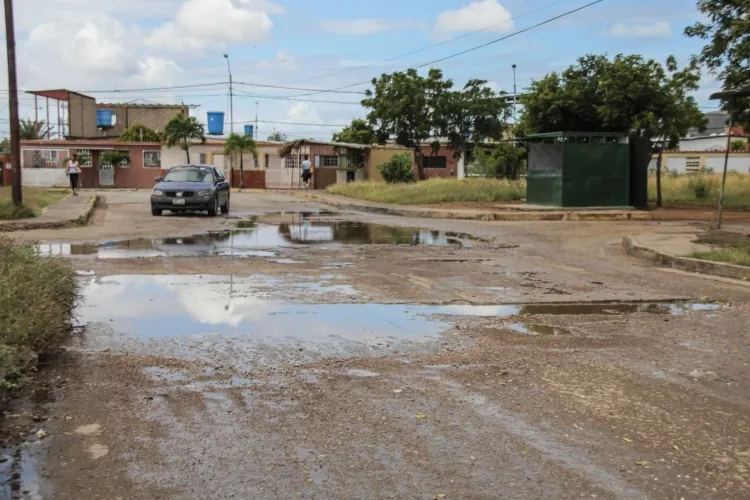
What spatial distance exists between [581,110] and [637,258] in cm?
1434

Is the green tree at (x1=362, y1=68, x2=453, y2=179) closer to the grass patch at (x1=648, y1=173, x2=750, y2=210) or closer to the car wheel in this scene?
the grass patch at (x1=648, y1=173, x2=750, y2=210)

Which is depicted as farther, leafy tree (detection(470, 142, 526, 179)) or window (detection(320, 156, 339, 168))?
window (detection(320, 156, 339, 168))

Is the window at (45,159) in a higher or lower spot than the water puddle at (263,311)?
higher

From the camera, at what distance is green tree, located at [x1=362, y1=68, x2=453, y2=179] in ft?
142

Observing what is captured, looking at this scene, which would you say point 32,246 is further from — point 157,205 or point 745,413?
point 157,205

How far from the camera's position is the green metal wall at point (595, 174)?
25.4 meters

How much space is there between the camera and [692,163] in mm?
58062

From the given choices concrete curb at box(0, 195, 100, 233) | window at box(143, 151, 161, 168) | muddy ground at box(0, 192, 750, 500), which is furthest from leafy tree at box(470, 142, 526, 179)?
muddy ground at box(0, 192, 750, 500)

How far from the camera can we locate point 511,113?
48.4m

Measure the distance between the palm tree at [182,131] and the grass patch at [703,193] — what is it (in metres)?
32.7

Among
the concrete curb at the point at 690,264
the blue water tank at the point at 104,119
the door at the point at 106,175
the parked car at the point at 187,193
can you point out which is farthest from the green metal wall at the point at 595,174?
the blue water tank at the point at 104,119

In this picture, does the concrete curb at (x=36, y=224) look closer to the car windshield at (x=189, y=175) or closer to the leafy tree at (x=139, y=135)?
the car windshield at (x=189, y=175)

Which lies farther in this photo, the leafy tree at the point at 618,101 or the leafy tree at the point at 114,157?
the leafy tree at the point at 114,157

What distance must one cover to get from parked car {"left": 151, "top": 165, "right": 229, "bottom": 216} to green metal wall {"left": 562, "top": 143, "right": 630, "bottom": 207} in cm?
1162
